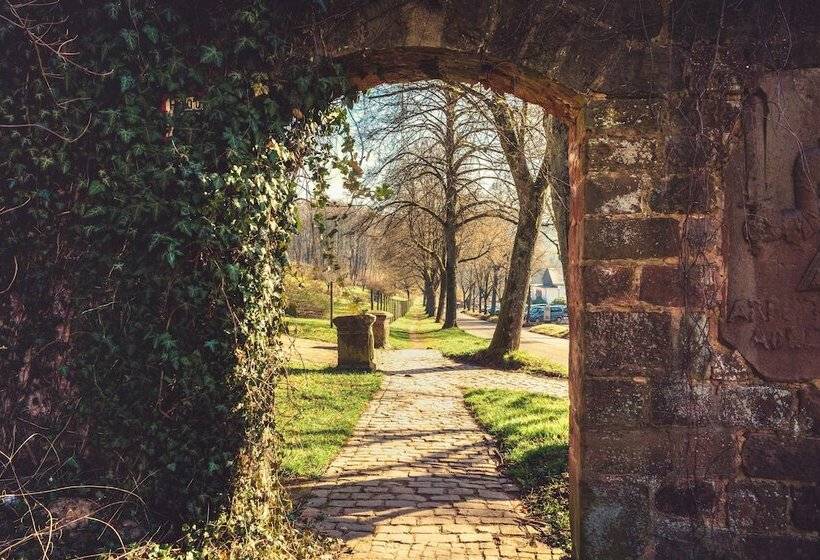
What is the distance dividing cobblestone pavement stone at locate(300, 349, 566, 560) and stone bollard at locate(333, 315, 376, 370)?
3951 mm

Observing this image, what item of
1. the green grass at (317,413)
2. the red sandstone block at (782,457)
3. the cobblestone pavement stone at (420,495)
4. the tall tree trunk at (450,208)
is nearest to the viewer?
the red sandstone block at (782,457)

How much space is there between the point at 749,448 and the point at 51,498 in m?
3.94

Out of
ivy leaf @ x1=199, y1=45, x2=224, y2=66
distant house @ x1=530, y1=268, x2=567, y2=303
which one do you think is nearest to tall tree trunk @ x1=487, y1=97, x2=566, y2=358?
ivy leaf @ x1=199, y1=45, x2=224, y2=66

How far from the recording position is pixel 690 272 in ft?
10.3

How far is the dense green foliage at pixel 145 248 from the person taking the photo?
10.4 feet

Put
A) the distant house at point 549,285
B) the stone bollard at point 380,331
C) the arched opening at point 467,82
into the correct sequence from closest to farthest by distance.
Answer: the arched opening at point 467,82 → the stone bollard at point 380,331 → the distant house at point 549,285

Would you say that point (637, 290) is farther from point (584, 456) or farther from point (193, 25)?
point (193, 25)

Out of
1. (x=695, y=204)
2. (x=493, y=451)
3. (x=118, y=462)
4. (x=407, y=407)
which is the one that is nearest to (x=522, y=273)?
(x=407, y=407)

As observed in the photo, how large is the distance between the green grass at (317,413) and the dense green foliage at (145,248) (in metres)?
0.64

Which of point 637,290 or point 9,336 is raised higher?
point 637,290

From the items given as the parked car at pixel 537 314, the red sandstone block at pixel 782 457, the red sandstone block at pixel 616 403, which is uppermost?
the red sandstone block at pixel 616 403

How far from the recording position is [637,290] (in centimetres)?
315

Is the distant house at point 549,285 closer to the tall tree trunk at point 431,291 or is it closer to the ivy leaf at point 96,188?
the tall tree trunk at point 431,291

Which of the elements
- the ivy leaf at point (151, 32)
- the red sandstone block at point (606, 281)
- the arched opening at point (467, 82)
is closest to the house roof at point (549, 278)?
the arched opening at point (467, 82)
